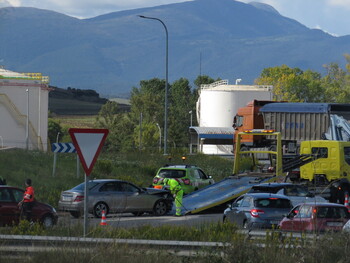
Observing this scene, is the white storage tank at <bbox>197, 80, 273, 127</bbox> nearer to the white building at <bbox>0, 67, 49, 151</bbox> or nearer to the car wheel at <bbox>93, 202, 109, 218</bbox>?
the white building at <bbox>0, 67, 49, 151</bbox>

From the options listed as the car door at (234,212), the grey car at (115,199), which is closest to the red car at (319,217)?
the car door at (234,212)

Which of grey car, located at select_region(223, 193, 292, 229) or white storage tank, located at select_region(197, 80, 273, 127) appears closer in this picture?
grey car, located at select_region(223, 193, 292, 229)

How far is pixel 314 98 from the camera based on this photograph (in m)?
152

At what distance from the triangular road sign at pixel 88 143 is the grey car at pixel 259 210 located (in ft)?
30.0

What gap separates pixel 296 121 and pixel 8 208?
85.4ft

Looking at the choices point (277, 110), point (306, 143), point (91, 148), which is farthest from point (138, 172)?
point (91, 148)

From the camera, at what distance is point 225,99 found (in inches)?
4402

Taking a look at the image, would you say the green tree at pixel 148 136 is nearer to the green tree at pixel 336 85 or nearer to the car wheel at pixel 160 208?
the green tree at pixel 336 85

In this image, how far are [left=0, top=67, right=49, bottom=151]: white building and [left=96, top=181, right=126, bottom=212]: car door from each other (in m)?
57.6

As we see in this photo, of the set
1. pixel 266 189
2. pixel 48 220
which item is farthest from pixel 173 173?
pixel 48 220

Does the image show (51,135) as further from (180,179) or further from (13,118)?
(180,179)

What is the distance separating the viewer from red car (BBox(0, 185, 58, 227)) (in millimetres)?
22188

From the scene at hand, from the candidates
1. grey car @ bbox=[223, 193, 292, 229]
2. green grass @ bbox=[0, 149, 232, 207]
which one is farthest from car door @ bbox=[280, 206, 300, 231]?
green grass @ bbox=[0, 149, 232, 207]

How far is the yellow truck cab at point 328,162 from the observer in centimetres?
3200
